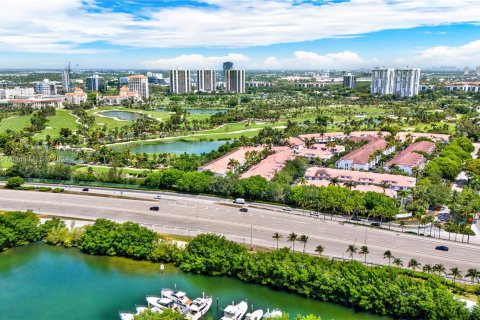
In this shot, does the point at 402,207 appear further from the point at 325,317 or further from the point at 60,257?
the point at 60,257

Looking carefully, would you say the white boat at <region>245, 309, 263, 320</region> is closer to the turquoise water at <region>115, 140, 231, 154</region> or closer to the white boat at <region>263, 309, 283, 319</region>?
the white boat at <region>263, 309, 283, 319</region>

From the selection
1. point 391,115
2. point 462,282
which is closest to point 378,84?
point 391,115

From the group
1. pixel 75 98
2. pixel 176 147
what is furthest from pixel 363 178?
pixel 75 98

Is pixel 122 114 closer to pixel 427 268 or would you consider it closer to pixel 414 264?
pixel 414 264

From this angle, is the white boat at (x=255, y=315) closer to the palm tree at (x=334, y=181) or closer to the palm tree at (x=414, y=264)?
the palm tree at (x=414, y=264)

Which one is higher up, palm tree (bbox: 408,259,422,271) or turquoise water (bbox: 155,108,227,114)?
turquoise water (bbox: 155,108,227,114)

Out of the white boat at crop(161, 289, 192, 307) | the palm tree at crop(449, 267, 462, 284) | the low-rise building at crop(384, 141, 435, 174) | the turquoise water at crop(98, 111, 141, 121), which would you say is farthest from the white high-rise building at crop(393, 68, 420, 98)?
the white boat at crop(161, 289, 192, 307)
